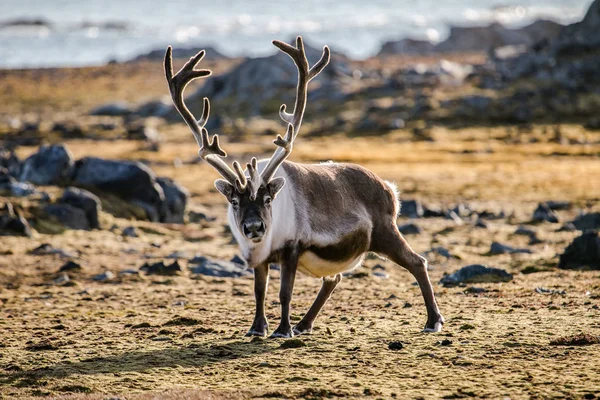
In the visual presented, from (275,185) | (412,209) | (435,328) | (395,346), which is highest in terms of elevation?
(275,185)

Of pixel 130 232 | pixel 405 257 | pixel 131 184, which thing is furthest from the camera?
pixel 131 184

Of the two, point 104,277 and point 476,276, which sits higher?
point 476,276

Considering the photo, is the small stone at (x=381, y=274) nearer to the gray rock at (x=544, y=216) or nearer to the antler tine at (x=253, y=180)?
the antler tine at (x=253, y=180)

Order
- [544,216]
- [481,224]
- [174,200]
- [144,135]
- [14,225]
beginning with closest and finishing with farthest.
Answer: [14,225] → [481,224] → [544,216] → [174,200] → [144,135]

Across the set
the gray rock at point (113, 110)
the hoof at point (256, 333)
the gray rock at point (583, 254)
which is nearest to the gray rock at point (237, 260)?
the gray rock at point (583, 254)

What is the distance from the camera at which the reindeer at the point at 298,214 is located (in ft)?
35.7

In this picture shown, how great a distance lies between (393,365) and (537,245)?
1232 cm

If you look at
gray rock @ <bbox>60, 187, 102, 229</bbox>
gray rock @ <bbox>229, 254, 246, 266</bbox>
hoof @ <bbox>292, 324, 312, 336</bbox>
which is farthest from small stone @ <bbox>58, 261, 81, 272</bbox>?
hoof @ <bbox>292, 324, 312, 336</bbox>

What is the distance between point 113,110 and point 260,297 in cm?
7611

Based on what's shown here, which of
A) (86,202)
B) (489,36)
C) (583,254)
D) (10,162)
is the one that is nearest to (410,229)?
(583,254)

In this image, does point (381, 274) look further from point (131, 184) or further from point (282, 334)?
point (131, 184)

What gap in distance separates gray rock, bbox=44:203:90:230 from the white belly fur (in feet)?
40.7

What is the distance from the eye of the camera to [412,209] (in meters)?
27.5

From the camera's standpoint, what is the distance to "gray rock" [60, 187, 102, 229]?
22.9m
